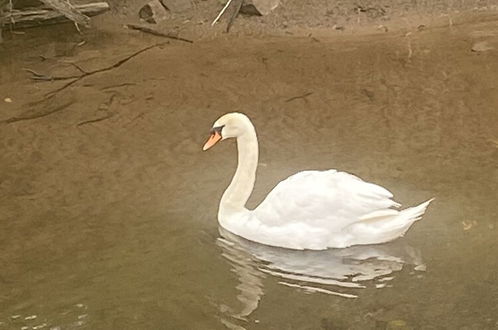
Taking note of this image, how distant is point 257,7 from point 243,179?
372 cm

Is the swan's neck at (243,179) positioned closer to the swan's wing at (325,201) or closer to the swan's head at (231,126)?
the swan's head at (231,126)

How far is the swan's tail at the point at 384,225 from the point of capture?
16.4 feet

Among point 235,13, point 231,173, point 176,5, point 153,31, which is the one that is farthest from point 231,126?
point 176,5

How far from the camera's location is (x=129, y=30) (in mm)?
8641

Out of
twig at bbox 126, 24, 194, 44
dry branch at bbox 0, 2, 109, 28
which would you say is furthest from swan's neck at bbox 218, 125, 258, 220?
dry branch at bbox 0, 2, 109, 28

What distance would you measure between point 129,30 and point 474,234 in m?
4.48

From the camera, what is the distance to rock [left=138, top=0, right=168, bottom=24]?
29.0ft

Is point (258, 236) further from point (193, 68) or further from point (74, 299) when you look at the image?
point (193, 68)

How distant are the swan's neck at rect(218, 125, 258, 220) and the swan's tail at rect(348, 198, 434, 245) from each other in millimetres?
650

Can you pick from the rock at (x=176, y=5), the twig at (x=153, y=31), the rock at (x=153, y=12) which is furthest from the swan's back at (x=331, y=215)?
the rock at (x=176, y=5)

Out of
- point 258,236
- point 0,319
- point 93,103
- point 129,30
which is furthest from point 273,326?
point 129,30

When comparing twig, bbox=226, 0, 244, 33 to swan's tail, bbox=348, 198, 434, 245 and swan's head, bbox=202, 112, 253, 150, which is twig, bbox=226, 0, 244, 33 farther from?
swan's tail, bbox=348, 198, 434, 245

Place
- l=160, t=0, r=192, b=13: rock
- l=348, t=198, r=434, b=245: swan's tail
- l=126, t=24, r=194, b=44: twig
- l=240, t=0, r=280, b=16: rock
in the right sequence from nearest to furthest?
l=348, t=198, r=434, b=245: swan's tail
l=126, t=24, r=194, b=44: twig
l=240, t=0, r=280, b=16: rock
l=160, t=0, r=192, b=13: rock

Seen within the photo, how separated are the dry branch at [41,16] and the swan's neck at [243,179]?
3425 millimetres
